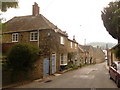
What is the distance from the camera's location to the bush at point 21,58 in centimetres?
1492

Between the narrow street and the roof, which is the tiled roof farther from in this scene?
the narrow street

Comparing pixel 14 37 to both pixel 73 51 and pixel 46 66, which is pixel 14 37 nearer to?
pixel 46 66

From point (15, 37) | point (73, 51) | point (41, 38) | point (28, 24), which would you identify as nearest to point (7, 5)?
point (41, 38)

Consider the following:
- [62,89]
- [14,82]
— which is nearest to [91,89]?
[62,89]

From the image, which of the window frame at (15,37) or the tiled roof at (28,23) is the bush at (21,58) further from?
the window frame at (15,37)

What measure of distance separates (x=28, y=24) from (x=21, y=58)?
29.9 feet

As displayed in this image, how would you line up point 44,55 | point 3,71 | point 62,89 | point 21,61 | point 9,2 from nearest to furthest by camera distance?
point 9,2 < point 62,89 < point 3,71 < point 21,61 < point 44,55

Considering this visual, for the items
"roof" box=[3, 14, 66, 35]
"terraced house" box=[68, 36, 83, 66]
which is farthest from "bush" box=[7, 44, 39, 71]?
"terraced house" box=[68, 36, 83, 66]

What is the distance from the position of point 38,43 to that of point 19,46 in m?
5.10

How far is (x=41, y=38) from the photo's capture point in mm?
20438

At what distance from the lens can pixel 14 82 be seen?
13797 mm

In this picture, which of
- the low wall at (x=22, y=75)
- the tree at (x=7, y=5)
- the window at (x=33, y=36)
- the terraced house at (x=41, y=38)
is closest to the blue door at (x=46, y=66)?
the terraced house at (x=41, y=38)

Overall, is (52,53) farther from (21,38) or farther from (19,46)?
(19,46)

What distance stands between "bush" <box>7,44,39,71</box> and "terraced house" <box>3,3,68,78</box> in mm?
2308
